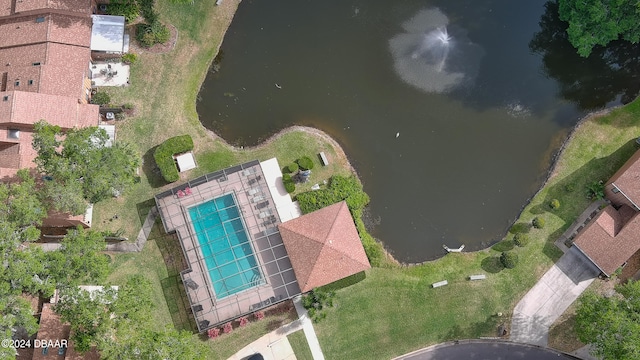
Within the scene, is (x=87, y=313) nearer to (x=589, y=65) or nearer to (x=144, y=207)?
(x=144, y=207)

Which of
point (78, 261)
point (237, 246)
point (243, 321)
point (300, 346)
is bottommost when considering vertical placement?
point (300, 346)

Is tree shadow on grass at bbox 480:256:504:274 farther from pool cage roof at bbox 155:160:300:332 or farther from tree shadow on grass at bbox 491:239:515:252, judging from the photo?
pool cage roof at bbox 155:160:300:332

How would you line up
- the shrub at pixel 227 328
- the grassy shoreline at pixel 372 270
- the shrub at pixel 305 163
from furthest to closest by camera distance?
the shrub at pixel 305 163 → the grassy shoreline at pixel 372 270 → the shrub at pixel 227 328

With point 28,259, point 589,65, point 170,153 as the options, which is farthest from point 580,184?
point 28,259

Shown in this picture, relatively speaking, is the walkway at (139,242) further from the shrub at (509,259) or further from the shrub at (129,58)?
the shrub at (509,259)

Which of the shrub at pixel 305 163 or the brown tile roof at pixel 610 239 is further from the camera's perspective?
the shrub at pixel 305 163

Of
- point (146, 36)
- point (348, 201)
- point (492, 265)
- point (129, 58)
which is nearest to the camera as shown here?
point (348, 201)

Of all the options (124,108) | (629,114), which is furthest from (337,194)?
(629,114)

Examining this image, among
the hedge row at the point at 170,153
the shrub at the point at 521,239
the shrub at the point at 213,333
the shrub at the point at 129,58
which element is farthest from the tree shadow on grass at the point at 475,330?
the shrub at the point at 129,58
